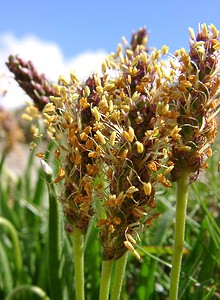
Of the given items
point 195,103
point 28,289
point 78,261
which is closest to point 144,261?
point 28,289

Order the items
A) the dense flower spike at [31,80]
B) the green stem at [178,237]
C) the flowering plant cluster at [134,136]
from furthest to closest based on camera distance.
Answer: the dense flower spike at [31,80] < the green stem at [178,237] < the flowering plant cluster at [134,136]

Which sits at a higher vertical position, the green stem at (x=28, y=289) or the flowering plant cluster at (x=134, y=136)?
the flowering plant cluster at (x=134, y=136)

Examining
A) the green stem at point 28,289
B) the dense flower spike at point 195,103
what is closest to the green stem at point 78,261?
the dense flower spike at point 195,103

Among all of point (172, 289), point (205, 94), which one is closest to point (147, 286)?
point (172, 289)

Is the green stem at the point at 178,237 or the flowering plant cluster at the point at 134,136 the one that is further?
the green stem at the point at 178,237

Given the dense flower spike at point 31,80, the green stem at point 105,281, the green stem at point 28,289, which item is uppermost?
the dense flower spike at point 31,80

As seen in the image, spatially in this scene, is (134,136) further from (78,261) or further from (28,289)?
(28,289)

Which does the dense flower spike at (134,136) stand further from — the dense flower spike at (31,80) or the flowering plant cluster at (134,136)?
the dense flower spike at (31,80)
